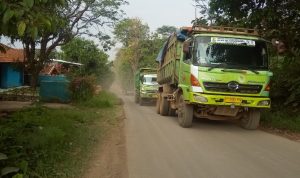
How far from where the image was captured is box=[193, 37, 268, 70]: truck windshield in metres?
12.0

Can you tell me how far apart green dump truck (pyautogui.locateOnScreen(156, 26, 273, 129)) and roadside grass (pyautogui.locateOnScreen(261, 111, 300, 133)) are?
926 mm

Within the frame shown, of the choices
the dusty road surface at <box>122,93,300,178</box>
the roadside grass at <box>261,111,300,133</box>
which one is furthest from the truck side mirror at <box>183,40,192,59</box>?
the roadside grass at <box>261,111,300,133</box>

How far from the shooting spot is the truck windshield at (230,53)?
39.2 ft

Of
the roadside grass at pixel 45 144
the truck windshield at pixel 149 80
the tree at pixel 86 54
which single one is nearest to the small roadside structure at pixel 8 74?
the tree at pixel 86 54

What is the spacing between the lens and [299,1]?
16.2 m

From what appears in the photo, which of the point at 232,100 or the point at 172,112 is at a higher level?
the point at 232,100

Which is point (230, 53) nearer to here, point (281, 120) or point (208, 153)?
point (281, 120)

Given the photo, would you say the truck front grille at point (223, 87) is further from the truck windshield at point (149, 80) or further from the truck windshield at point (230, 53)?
the truck windshield at point (149, 80)

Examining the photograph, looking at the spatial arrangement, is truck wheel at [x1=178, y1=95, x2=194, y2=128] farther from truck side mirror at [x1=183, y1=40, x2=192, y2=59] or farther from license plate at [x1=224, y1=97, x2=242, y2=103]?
truck side mirror at [x1=183, y1=40, x2=192, y2=59]

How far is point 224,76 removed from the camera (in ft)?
38.0

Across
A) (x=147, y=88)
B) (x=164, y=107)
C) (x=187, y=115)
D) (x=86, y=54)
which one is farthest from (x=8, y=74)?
(x=187, y=115)

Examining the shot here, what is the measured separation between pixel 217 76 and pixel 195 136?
5.93 ft

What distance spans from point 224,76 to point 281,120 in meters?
2.92

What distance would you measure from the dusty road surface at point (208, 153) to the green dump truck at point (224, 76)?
2.01ft
